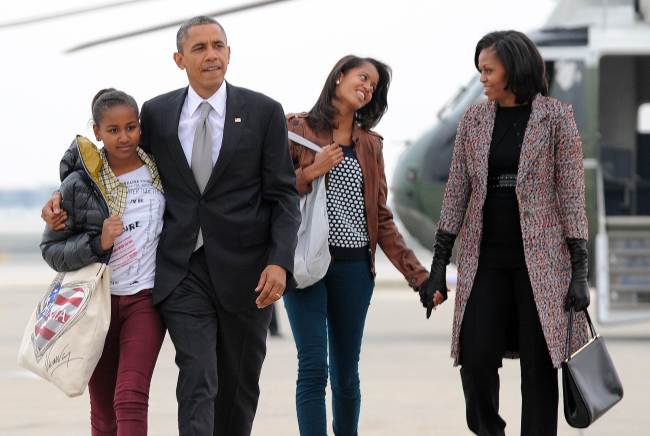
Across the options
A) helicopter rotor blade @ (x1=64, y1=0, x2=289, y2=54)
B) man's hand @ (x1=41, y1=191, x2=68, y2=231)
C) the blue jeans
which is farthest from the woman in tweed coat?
helicopter rotor blade @ (x1=64, y1=0, x2=289, y2=54)

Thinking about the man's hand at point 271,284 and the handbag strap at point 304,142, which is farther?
the handbag strap at point 304,142

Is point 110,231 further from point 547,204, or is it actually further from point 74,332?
point 547,204

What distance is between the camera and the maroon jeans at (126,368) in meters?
4.43

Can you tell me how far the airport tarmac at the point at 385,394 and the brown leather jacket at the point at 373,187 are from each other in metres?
1.26

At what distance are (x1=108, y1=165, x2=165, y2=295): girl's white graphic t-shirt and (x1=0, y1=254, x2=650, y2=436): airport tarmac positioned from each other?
2083 millimetres

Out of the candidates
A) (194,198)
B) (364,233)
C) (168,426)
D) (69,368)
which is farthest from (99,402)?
(168,426)

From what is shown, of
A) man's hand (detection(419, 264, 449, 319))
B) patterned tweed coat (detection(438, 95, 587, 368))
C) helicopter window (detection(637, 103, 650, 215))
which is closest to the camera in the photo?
patterned tweed coat (detection(438, 95, 587, 368))

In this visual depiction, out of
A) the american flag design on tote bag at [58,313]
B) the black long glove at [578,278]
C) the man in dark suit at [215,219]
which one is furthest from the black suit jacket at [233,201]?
the black long glove at [578,278]

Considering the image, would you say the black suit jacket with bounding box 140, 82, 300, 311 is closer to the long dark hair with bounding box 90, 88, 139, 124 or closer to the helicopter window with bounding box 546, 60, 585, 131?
the long dark hair with bounding box 90, 88, 139, 124

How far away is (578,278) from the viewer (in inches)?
192

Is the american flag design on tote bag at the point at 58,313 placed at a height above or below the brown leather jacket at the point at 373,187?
below

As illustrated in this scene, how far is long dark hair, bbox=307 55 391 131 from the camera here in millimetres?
5469

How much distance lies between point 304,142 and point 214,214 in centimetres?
88

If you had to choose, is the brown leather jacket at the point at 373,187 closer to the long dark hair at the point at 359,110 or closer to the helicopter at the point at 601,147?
the long dark hair at the point at 359,110
